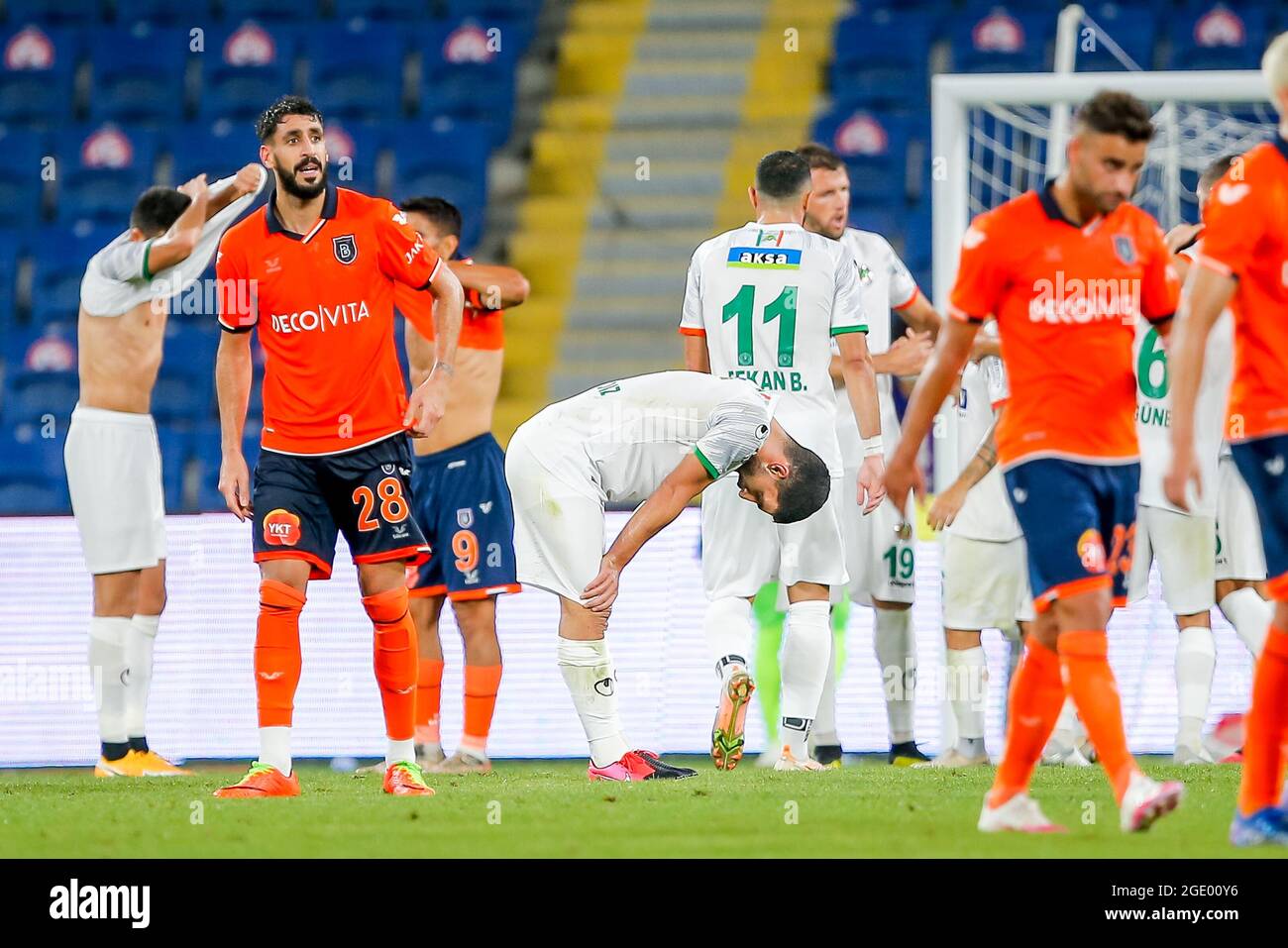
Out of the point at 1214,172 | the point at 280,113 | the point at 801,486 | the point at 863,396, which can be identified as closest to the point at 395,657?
the point at 801,486

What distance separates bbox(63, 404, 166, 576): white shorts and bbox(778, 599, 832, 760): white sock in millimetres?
3028

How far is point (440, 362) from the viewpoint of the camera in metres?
7.08

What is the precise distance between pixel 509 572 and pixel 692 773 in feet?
5.28

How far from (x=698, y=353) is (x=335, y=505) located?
199 centimetres

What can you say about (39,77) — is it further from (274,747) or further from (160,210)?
(274,747)

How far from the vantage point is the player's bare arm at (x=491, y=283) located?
875cm

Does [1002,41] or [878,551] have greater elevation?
[1002,41]

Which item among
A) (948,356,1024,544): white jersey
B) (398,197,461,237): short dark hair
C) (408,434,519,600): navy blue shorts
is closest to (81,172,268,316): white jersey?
(398,197,461,237): short dark hair

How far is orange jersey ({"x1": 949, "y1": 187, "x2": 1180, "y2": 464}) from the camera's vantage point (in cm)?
533

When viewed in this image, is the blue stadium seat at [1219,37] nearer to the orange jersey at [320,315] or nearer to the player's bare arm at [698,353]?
the player's bare arm at [698,353]

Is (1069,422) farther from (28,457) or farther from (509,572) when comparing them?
(28,457)

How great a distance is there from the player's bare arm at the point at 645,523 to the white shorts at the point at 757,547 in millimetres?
1316
